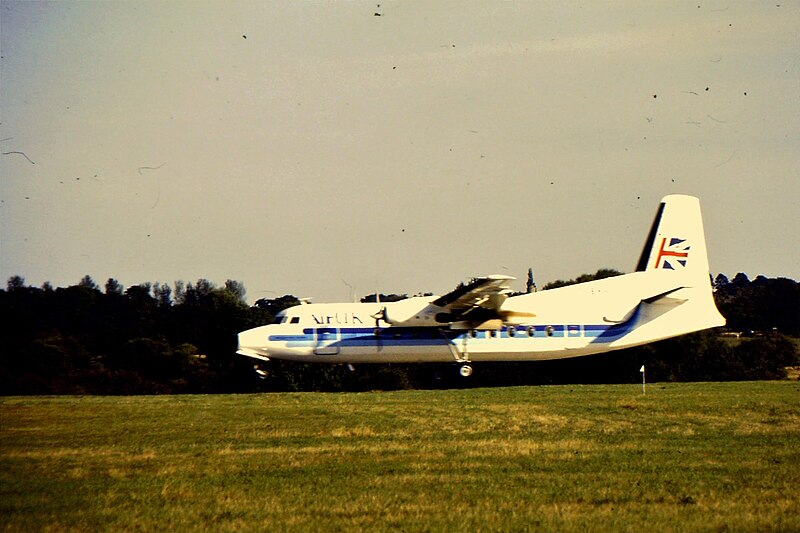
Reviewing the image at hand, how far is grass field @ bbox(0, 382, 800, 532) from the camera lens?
13305 mm

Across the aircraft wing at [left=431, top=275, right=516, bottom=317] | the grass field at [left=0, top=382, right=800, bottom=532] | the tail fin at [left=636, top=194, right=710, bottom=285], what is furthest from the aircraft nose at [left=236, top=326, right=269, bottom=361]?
the tail fin at [left=636, top=194, right=710, bottom=285]

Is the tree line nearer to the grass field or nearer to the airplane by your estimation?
the airplane

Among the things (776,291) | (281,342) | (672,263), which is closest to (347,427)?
(281,342)

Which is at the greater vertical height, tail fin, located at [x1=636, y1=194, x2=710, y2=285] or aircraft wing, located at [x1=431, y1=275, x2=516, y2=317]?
tail fin, located at [x1=636, y1=194, x2=710, y2=285]

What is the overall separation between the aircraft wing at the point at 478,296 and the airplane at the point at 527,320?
6 centimetres

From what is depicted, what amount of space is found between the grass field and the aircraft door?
7715 millimetres

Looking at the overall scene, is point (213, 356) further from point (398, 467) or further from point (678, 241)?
point (398, 467)

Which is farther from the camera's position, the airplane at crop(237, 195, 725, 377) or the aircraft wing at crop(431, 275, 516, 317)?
the airplane at crop(237, 195, 725, 377)

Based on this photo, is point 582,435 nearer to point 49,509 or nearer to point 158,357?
point 49,509

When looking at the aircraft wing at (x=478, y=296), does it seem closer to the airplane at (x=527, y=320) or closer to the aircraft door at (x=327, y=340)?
the airplane at (x=527, y=320)

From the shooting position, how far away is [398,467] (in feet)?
57.4

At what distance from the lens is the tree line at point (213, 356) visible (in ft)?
112

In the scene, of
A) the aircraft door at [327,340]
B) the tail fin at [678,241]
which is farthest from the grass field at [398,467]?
the tail fin at [678,241]

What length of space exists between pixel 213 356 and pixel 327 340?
1422cm
